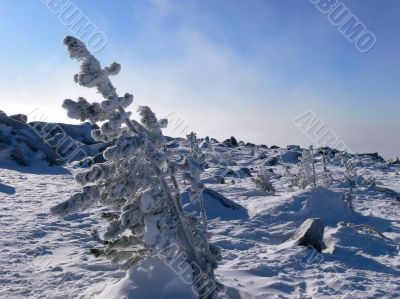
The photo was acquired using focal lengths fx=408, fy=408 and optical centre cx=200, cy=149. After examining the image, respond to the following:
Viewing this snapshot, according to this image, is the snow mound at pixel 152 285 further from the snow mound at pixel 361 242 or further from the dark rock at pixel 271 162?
the dark rock at pixel 271 162

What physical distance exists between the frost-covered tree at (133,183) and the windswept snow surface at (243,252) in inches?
18.9

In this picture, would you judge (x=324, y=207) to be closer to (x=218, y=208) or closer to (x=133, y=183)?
(x=218, y=208)

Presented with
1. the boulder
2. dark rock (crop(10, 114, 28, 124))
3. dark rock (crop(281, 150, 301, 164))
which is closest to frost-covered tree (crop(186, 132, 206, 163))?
dark rock (crop(281, 150, 301, 164))

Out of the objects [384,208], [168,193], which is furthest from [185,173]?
[384,208]

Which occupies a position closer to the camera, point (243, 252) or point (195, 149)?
point (243, 252)

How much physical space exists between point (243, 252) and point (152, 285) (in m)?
3.78

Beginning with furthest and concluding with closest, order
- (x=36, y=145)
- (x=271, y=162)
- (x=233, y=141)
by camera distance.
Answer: (x=233, y=141), (x=271, y=162), (x=36, y=145)

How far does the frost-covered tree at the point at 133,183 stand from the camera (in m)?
5.06

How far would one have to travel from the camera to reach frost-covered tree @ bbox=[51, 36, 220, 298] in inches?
199

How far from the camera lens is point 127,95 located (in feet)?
17.4

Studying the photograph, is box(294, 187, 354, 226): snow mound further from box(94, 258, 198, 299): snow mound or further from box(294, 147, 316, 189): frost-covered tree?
box(94, 258, 198, 299): snow mound

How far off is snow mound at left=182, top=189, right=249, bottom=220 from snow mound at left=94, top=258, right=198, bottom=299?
6524mm

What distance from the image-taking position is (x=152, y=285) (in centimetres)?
554

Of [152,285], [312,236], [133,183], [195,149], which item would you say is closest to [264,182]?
[312,236]
